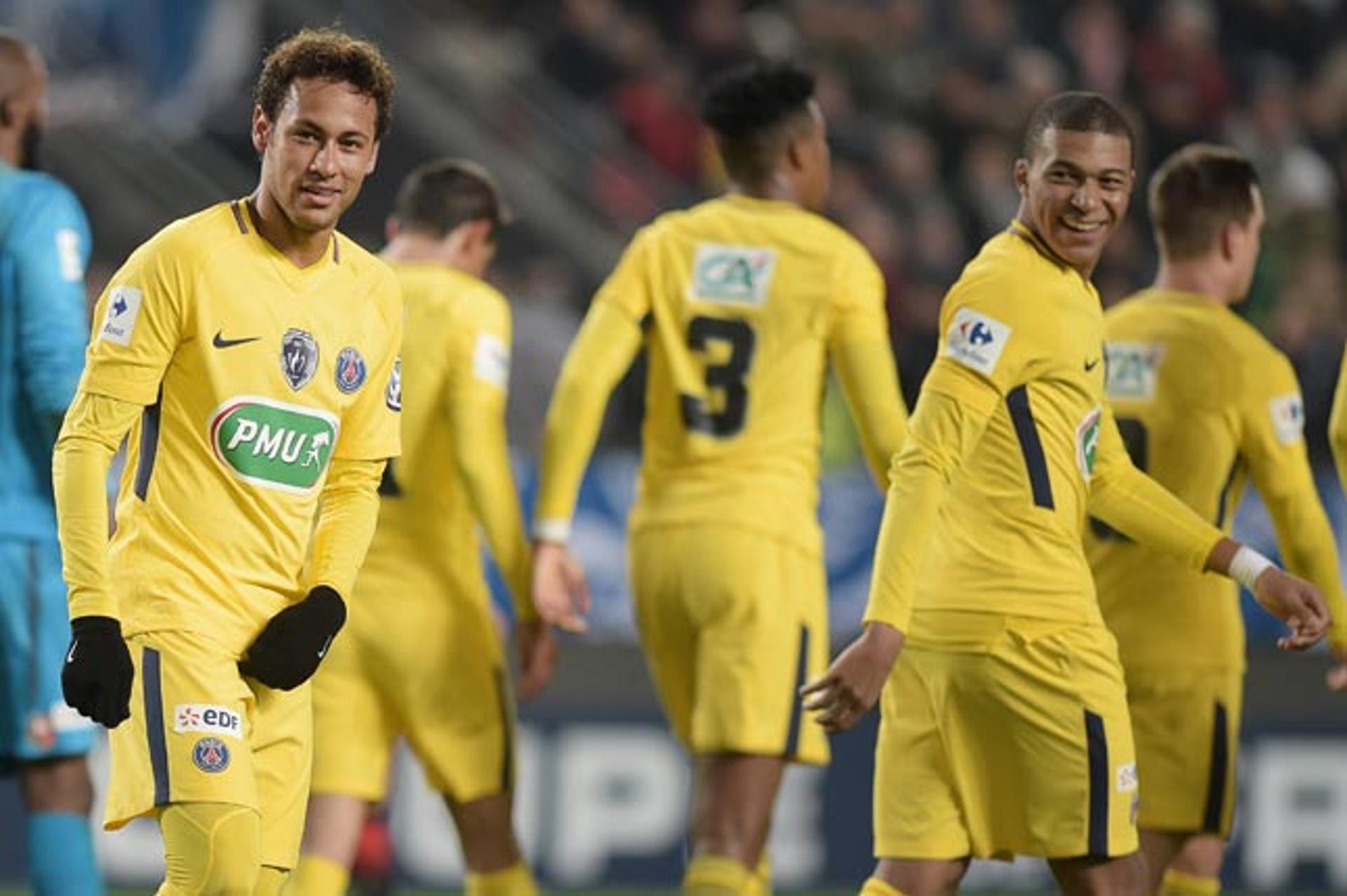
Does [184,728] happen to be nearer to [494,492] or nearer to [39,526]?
[39,526]

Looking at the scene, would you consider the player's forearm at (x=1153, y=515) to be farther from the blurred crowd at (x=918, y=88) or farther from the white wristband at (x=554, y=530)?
the blurred crowd at (x=918, y=88)

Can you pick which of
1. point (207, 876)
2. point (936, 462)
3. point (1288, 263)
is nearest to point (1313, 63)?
point (1288, 263)

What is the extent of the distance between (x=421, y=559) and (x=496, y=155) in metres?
8.26

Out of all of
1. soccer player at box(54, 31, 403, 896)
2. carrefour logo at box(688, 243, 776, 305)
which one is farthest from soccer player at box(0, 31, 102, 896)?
carrefour logo at box(688, 243, 776, 305)

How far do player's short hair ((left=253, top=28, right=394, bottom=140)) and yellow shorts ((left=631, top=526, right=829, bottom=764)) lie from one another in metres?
2.17

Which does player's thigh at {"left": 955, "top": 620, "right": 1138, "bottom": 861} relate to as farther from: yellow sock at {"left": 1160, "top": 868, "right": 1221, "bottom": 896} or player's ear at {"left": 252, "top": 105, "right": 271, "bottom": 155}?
player's ear at {"left": 252, "top": 105, "right": 271, "bottom": 155}

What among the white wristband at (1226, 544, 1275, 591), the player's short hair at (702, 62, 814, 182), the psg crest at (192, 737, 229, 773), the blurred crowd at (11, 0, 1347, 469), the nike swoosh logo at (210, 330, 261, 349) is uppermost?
the blurred crowd at (11, 0, 1347, 469)

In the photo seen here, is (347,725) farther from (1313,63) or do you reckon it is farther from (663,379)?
(1313,63)

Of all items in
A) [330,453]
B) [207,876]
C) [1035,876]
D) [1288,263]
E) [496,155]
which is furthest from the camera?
[496,155]

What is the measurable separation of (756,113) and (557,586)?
4.68ft

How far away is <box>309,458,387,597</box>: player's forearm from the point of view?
5.34 metres

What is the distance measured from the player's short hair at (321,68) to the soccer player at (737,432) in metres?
2.07

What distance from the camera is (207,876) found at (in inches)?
196

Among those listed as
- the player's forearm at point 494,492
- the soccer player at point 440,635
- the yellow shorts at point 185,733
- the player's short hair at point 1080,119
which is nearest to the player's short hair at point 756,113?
the soccer player at point 440,635
